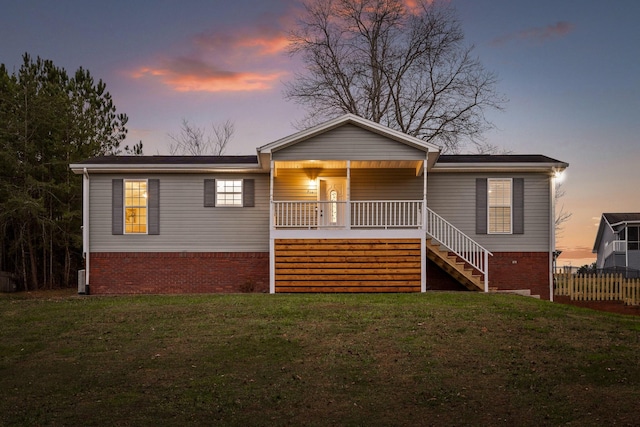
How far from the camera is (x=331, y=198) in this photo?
19703 millimetres

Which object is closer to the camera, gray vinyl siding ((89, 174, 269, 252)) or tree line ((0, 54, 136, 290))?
gray vinyl siding ((89, 174, 269, 252))

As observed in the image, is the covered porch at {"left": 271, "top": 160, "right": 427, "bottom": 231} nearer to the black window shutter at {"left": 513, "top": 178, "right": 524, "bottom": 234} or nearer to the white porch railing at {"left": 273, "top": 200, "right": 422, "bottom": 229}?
the white porch railing at {"left": 273, "top": 200, "right": 422, "bottom": 229}

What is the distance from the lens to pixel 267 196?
63.3ft

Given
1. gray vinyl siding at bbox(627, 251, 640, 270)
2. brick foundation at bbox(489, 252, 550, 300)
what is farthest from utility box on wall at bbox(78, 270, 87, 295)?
gray vinyl siding at bbox(627, 251, 640, 270)

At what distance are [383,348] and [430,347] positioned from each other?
77cm

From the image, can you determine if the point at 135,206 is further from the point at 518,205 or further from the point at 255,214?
the point at 518,205

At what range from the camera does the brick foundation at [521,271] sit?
62.7ft

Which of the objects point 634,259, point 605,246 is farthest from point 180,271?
point 605,246

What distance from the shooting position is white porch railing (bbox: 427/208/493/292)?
59.7 ft

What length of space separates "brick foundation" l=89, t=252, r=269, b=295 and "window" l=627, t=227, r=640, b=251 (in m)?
25.8

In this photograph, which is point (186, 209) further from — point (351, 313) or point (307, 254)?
point (351, 313)

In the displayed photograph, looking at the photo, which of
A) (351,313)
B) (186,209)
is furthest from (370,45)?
(351,313)

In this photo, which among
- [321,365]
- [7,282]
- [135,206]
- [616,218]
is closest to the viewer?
[321,365]

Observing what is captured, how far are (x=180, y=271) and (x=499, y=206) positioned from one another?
9827 mm
